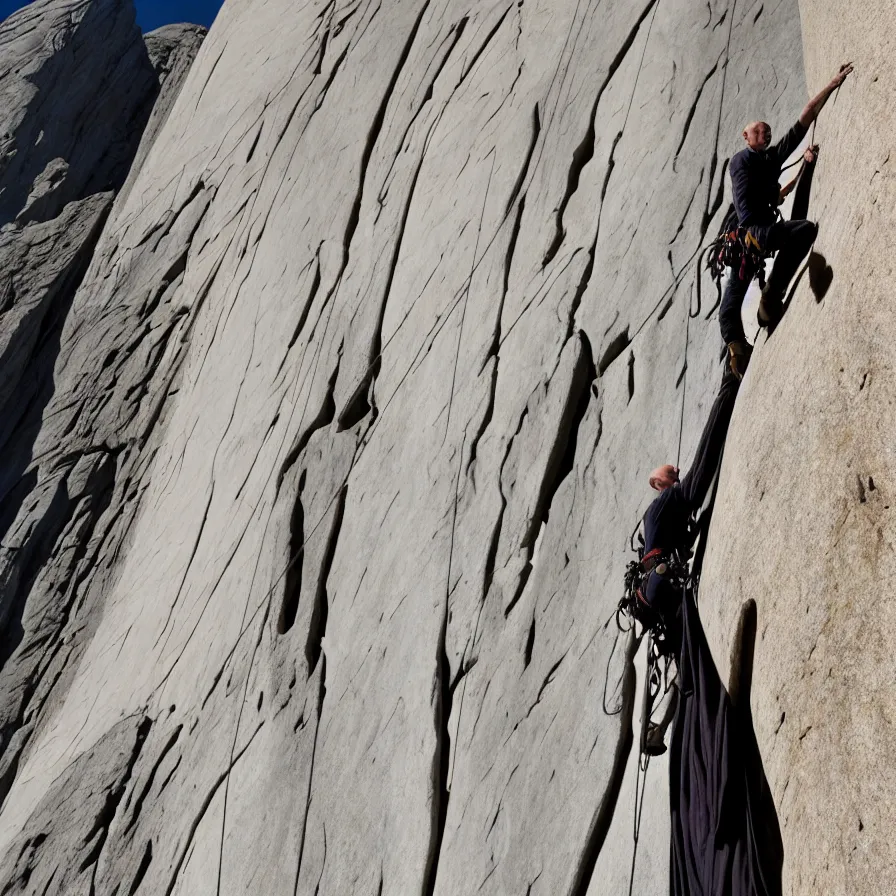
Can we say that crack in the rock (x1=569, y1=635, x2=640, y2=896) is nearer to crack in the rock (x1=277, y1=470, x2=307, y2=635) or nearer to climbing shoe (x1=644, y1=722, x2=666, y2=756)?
climbing shoe (x1=644, y1=722, x2=666, y2=756)

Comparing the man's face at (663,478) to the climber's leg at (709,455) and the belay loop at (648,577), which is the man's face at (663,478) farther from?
the belay loop at (648,577)

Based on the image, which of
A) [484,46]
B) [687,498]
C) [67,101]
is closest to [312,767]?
[687,498]

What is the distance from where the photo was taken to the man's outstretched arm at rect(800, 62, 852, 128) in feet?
17.0

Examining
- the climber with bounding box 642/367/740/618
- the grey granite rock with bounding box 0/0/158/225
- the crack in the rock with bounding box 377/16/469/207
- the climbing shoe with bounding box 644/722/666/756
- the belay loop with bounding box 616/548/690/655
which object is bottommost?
the climbing shoe with bounding box 644/722/666/756

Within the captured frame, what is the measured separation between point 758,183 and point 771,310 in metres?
1.03

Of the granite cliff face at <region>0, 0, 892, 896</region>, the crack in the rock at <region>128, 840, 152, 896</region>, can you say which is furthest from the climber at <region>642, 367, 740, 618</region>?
the crack in the rock at <region>128, 840, 152, 896</region>

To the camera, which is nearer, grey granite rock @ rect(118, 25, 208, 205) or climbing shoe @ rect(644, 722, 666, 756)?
climbing shoe @ rect(644, 722, 666, 756)

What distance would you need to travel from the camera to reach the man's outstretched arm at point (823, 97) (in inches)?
204

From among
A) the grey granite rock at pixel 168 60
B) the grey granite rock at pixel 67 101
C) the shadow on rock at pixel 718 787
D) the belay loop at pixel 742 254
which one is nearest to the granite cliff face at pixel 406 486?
the shadow on rock at pixel 718 787

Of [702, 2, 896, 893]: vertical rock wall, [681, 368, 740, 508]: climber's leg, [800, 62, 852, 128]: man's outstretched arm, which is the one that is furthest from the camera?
[681, 368, 740, 508]: climber's leg

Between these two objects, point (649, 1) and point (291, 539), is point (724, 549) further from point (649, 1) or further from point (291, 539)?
point (649, 1)

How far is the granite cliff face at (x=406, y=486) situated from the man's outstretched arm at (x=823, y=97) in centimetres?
11

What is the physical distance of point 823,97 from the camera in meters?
5.50

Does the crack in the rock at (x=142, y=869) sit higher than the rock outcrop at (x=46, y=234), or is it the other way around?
the rock outcrop at (x=46, y=234)
